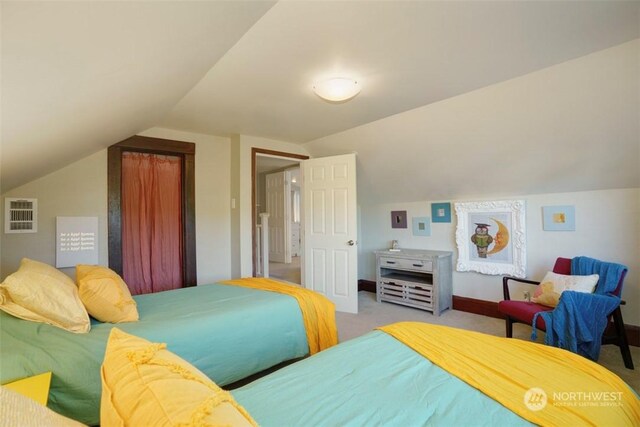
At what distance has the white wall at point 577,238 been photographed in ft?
9.50

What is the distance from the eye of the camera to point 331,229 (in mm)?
4180

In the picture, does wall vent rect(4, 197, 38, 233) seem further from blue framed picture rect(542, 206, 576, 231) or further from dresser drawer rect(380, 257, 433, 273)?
blue framed picture rect(542, 206, 576, 231)

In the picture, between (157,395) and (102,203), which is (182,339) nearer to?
(157,395)

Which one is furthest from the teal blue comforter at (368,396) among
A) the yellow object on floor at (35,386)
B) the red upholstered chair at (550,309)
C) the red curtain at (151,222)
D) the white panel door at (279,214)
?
the white panel door at (279,214)

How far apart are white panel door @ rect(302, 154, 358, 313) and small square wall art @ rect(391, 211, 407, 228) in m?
0.93

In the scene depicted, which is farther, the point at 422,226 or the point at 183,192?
the point at 422,226

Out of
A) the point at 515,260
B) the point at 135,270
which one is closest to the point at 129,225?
the point at 135,270

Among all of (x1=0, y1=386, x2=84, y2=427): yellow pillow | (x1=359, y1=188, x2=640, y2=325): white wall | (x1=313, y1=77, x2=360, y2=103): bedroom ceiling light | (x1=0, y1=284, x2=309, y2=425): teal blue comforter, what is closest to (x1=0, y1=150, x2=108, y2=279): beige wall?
(x1=0, y1=284, x2=309, y2=425): teal blue comforter

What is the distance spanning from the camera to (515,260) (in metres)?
3.56

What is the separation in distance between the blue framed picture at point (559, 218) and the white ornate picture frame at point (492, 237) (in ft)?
0.69

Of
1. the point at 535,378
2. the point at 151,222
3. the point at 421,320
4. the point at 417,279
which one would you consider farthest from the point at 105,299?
the point at 417,279

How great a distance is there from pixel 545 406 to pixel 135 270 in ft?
13.0

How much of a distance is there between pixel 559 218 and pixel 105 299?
4062mm

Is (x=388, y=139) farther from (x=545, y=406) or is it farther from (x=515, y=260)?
(x=545, y=406)
